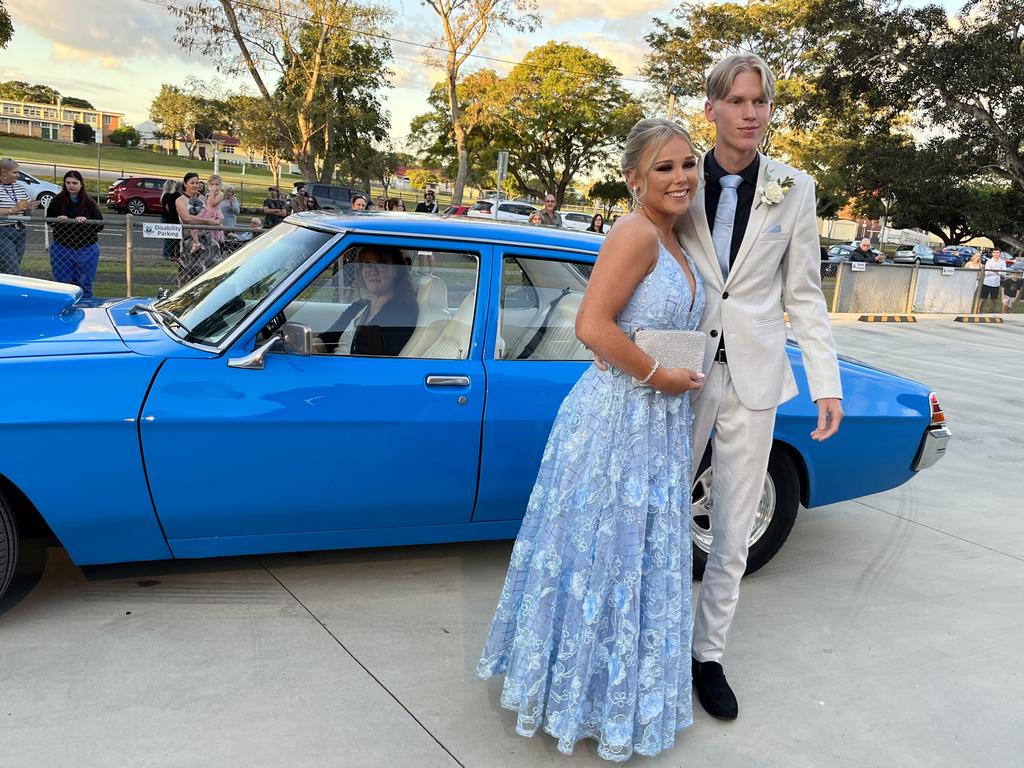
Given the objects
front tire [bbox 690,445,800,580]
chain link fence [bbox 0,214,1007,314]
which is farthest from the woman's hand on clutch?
chain link fence [bbox 0,214,1007,314]

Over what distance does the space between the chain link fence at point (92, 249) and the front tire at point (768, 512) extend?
6.14 metres

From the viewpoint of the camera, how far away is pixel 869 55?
28.5 m

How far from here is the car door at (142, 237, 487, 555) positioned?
3.15m

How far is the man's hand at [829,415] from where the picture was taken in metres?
2.77

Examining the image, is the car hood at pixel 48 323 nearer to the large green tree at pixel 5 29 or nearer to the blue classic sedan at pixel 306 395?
the blue classic sedan at pixel 306 395

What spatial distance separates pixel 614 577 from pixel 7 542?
2.13 m

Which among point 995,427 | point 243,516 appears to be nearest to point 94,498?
point 243,516

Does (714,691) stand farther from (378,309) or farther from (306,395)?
(378,309)

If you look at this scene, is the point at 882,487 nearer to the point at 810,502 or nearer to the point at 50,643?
the point at 810,502

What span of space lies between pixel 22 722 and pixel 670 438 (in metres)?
2.16

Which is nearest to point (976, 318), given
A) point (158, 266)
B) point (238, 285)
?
point (158, 266)

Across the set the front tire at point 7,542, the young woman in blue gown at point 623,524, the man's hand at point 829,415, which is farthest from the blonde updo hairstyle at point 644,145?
the front tire at point 7,542

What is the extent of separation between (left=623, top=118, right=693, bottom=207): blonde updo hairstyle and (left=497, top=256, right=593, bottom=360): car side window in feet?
3.83

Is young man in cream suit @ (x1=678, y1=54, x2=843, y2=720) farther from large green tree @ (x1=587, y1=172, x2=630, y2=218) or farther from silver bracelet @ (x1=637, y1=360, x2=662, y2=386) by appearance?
large green tree @ (x1=587, y1=172, x2=630, y2=218)
